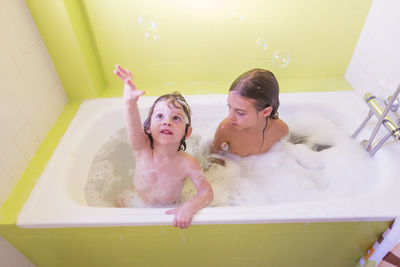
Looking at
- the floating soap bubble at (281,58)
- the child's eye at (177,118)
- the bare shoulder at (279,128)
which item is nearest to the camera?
the child's eye at (177,118)

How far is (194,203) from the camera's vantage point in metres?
1.01

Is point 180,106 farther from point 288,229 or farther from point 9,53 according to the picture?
point 9,53

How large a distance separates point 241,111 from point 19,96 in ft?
3.21

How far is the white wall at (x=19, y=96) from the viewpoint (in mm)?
1085

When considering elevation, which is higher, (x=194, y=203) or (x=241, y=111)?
(x=241, y=111)

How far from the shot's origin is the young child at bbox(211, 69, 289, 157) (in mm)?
1135

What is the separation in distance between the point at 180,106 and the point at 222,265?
2.40ft

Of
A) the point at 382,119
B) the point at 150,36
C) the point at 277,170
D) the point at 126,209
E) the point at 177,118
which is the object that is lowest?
the point at 277,170

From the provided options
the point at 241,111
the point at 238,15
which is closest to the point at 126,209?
the point at 241,111

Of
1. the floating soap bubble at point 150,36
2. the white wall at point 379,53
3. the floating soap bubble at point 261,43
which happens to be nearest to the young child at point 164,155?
the floating soap bubble at point 150,36

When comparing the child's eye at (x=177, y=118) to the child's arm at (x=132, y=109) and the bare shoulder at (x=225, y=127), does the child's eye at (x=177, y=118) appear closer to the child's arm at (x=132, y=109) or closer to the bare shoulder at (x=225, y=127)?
the child's arm at (x=132, y=109)

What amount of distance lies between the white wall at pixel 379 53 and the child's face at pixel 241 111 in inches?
28.8

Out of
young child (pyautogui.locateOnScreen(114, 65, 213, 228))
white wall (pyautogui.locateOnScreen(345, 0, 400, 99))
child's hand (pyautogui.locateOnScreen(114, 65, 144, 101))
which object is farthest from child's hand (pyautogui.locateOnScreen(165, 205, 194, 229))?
white wall (pyautogui.locateOnScreen(345, 0, 400, 99))

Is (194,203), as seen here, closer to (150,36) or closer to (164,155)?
(164,155)
